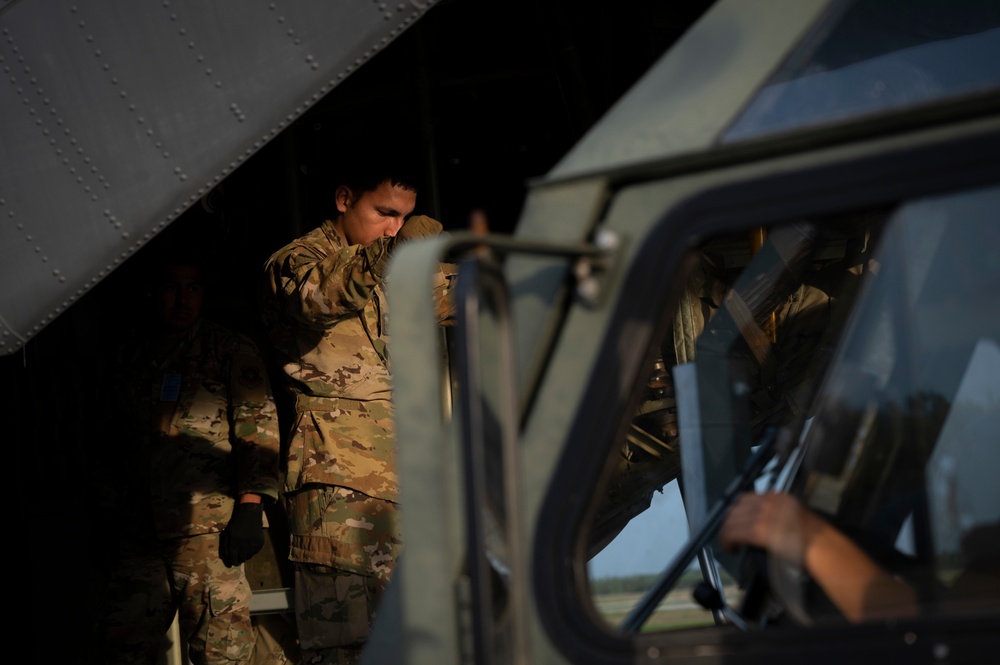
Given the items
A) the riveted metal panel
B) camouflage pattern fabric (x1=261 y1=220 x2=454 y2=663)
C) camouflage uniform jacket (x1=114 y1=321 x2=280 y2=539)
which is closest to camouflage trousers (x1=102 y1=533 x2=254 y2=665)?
camouflage uniform jacket (x1=114 y1=321 x2=280 y2=539)

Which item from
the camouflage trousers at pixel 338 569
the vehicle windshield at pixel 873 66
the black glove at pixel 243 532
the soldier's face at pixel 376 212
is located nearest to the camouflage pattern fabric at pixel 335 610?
the camouflage trousers at pixel 338 569

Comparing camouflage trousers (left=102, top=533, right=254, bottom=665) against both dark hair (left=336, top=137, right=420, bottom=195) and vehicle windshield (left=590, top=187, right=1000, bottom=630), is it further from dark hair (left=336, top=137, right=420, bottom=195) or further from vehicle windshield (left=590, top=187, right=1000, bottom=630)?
vehicle windshield (left=590, top=187, right=1000, bottom=630)

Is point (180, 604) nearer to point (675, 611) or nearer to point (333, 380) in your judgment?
point (333, 380)

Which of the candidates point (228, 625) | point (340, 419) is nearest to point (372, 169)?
point (340, 419)

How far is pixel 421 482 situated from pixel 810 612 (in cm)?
50

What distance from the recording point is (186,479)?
4316 mm

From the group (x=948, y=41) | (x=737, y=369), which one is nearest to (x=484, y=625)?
(x=737, y=369)

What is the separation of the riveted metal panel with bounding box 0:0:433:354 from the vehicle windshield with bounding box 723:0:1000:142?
1235mm

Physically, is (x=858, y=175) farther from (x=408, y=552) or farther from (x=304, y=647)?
(x=304, y=647)

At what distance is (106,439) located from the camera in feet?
14.8

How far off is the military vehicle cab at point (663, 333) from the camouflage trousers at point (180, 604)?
8.96 feet

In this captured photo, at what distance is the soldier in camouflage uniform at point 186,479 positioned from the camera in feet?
13.9

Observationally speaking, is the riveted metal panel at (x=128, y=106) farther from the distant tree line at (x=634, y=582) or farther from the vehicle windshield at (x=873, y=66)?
the distant tree line at (x=634, y=582)

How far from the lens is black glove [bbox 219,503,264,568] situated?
419 centimetres
